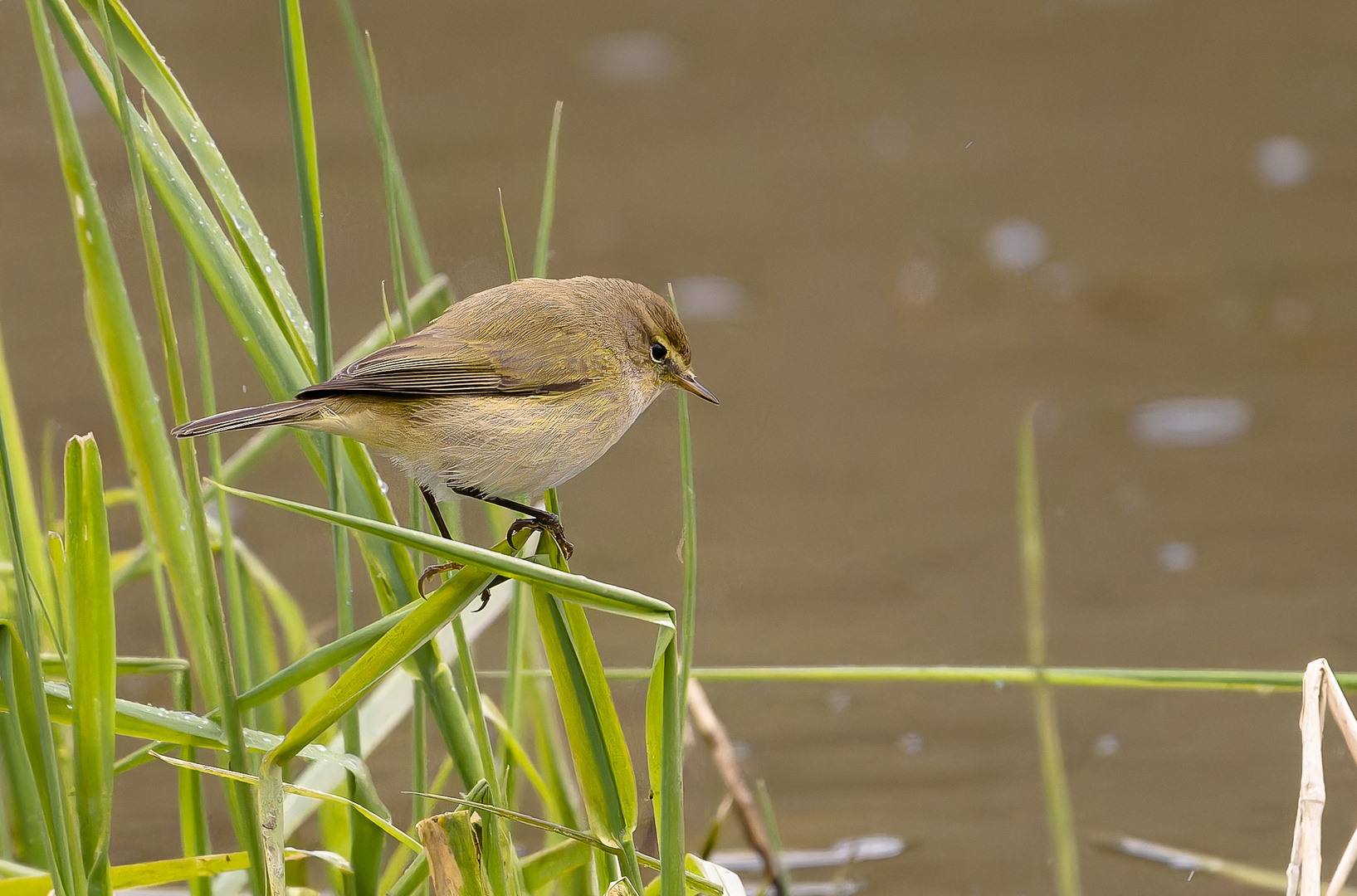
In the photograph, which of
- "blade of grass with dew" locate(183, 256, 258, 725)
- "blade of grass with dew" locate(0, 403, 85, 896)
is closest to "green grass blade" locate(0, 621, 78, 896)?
"blade of grass with dew" locate(0, 403, 85, 896)

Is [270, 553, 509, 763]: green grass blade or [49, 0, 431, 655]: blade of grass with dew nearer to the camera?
[270, 553, 509, 763]: green grass blade

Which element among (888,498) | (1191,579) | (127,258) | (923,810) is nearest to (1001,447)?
(888,498)

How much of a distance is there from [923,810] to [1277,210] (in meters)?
3.99

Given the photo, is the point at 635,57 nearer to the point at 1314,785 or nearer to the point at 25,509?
the point at 25,509

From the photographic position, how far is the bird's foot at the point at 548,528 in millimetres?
1907

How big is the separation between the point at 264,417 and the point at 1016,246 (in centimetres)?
480

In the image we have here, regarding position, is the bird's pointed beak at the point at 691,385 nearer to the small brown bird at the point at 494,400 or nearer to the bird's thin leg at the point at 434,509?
the small brown bird at the point at 494,400

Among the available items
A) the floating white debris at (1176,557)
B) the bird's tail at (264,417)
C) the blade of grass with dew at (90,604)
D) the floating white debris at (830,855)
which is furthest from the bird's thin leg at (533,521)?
the floating white debris at (1176,557)

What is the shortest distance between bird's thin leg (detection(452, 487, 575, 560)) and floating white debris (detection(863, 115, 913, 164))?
14.9 feet

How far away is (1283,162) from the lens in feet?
20.7

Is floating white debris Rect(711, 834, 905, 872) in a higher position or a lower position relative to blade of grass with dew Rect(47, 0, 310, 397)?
lower

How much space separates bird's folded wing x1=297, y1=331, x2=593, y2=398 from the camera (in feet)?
6.18

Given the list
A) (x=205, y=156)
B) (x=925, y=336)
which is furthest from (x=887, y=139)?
(x=205, y=156)

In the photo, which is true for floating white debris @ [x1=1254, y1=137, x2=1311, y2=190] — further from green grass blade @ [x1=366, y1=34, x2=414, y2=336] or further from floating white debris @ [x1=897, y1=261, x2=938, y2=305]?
green grass blade @ [x1=366, y1=34, x2=414, y2=336]
